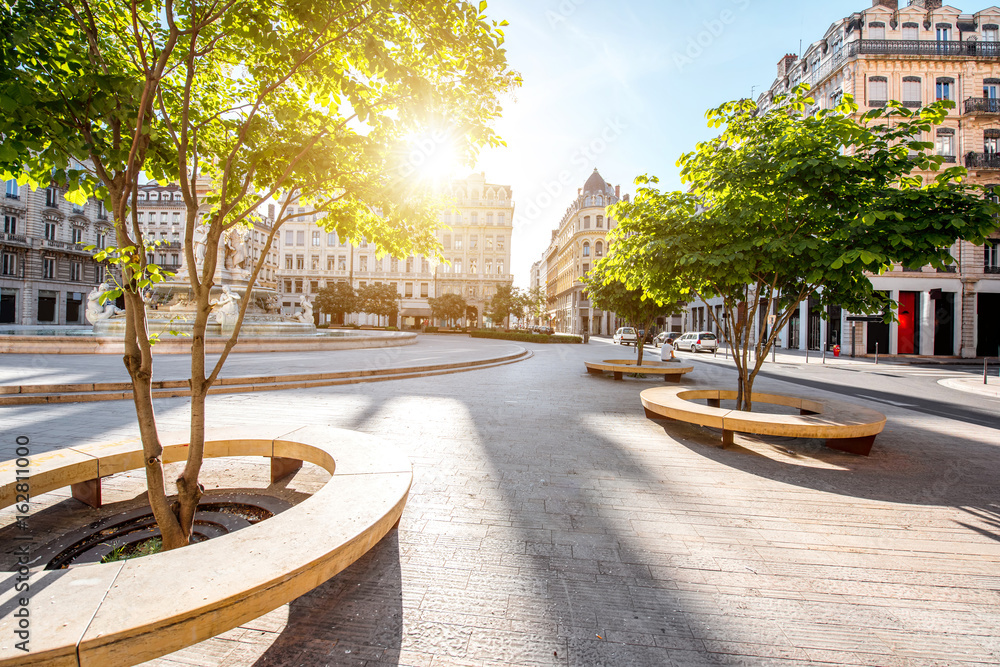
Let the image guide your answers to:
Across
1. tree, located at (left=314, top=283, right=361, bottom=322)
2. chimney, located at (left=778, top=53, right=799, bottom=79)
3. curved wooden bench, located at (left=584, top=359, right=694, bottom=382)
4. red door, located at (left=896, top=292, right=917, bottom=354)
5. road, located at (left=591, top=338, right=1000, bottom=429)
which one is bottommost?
road, located at (left=591, top=338, right=1000, bottom=429)

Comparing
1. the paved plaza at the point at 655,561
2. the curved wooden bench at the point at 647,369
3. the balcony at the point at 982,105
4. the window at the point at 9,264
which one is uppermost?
the balcony at the point at 982,105

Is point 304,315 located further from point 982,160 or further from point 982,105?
point 982,105

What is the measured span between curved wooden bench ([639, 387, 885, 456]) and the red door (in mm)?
31390

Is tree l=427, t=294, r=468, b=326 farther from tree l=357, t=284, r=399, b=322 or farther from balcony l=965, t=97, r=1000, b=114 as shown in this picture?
balcony l=965, t=97, r=1000, b=114

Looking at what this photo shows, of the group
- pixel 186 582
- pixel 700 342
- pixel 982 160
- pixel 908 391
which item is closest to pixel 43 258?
pixel 186 582

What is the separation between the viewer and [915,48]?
2883 centimetres

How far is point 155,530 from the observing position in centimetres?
314

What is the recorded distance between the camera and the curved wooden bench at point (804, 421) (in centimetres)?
509

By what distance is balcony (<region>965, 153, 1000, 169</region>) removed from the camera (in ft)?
91.2

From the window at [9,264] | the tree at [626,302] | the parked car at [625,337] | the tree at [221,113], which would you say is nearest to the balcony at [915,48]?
the parked car at [625,337]

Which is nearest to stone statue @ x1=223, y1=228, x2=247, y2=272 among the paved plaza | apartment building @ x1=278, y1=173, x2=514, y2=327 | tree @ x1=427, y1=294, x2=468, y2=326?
the paved plaza

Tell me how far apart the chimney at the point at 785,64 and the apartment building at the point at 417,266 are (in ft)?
118

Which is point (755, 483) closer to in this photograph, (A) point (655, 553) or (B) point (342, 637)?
(A) point (655, 553)

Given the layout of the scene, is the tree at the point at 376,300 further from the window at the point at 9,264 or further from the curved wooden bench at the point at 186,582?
the curved wooden bench at the point at 186,582
